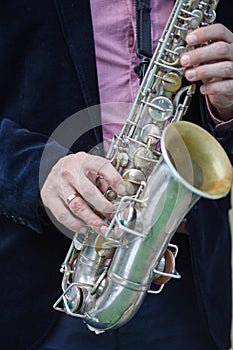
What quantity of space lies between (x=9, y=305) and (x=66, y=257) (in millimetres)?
145

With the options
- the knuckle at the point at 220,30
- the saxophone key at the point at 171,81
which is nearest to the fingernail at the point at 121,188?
the saxophone key at the point at 171,81

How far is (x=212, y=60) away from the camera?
1.84m

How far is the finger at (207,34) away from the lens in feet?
6.02

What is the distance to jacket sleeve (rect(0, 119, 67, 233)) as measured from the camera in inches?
73.8

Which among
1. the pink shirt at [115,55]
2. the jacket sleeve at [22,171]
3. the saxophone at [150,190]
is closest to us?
the saxophone at [150,190]

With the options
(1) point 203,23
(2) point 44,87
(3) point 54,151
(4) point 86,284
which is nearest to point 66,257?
(4) point 86,284

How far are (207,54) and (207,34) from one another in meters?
0.04

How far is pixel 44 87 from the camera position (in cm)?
194

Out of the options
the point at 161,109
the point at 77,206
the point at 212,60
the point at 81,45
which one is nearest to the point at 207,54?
the point at 212,60

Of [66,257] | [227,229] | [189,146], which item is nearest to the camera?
[189,146]

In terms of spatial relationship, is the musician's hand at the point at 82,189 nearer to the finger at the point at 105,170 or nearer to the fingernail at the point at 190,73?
the finger at the point at 105,170

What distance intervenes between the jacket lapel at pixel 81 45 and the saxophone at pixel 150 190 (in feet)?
0.29

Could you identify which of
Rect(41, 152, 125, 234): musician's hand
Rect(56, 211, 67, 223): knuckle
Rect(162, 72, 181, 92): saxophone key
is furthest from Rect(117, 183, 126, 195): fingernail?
Rect(162, 72, 181, 92): saxophone key

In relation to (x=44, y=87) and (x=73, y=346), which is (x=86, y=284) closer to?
(x=73, y=346)
